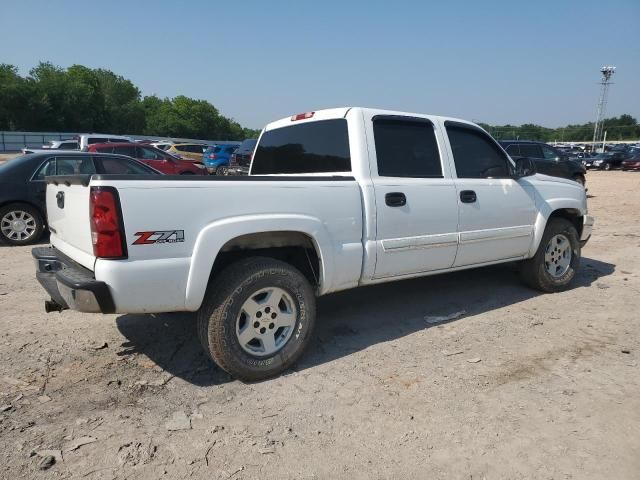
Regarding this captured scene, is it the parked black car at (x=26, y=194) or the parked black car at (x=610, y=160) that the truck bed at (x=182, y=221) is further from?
the parked black car at (x=610, y=160)

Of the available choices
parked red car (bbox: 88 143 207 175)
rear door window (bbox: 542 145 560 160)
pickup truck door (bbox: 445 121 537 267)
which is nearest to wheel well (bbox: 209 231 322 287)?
pickup truck door (bbox: 445 121 537 267)

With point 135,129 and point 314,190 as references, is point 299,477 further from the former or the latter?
point 135,129

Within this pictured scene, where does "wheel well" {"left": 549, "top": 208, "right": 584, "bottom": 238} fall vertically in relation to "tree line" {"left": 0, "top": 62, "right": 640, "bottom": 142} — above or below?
below

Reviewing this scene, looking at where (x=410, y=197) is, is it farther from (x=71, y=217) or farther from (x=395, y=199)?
(x=71, y=217)

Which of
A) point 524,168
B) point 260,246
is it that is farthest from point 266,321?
point 524,168

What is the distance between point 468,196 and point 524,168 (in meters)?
0.92

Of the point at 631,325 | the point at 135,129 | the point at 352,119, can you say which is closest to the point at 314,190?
the point at 352,119

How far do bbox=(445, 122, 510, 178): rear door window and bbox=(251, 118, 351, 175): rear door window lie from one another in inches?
46.0

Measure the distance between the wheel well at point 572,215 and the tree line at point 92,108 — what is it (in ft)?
224

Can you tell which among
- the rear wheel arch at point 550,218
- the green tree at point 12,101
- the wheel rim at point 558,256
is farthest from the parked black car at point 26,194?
the green tree at point 12,101

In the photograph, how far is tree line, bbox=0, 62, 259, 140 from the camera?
60.4 m

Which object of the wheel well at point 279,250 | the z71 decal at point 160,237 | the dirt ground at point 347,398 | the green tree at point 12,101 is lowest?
the dirt ground at point 347,398

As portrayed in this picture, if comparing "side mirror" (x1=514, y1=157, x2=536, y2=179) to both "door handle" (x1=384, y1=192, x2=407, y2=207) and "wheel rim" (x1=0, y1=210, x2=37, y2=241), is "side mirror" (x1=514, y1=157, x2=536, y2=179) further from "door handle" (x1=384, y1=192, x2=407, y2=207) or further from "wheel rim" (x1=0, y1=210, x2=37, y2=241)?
"wheel rim" (x1=0, y1=210, x2=37, y2=241)

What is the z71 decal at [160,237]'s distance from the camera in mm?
2774
